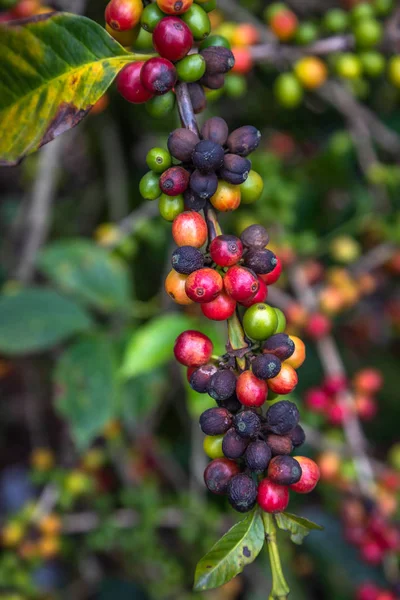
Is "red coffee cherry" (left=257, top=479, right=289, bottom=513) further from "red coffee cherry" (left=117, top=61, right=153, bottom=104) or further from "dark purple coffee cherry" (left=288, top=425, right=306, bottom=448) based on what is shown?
"red coffee cherry" (left=117, top=61, right=153, bottom=104)

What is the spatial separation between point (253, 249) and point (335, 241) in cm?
185

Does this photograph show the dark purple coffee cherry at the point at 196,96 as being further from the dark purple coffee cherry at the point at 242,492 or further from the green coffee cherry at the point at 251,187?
the dark purple coffee cherry at the point at 242,492

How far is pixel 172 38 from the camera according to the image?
84 centimetres

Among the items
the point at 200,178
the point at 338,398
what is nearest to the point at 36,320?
the point at 338,398

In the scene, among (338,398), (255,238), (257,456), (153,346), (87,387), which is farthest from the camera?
(338,398)

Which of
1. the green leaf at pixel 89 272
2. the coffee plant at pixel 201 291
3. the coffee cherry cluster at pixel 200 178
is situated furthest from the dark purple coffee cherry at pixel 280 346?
the green leaf at pixel 89 272

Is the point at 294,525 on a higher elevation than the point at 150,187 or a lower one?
lower

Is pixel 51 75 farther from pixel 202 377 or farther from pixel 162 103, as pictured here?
pixel 202 377

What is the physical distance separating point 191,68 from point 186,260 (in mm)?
293

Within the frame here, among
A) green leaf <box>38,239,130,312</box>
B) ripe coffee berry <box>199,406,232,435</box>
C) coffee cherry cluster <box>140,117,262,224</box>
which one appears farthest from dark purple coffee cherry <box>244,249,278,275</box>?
green leaf <box>38,239,130,312</box>

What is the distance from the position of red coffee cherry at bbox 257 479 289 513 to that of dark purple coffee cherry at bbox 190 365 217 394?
0.52 ft

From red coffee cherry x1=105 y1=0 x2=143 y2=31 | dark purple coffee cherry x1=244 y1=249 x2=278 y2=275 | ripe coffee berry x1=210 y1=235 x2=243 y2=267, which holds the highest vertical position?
red coffee cherry x1=105 y1=0 x2=143 y2=31

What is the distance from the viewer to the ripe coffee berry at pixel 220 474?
31.6 inches

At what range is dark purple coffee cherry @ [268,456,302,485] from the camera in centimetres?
77
